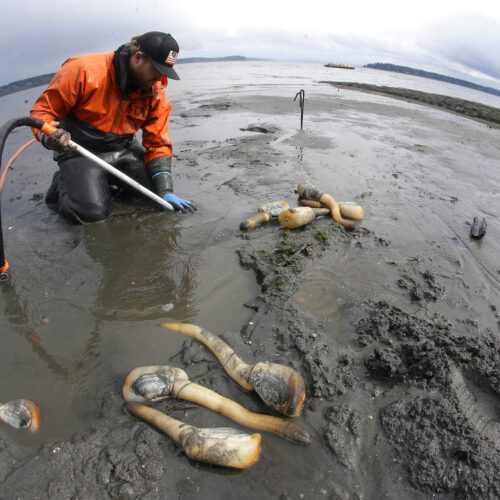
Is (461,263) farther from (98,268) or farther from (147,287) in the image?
(98,268)

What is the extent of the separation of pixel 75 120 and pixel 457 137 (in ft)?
41.1

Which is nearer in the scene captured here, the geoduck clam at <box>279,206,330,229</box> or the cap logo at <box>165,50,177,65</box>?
the cap logo at <box>165,50,177,65</box>

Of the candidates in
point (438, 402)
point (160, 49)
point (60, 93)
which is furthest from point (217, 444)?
point (60, 93)

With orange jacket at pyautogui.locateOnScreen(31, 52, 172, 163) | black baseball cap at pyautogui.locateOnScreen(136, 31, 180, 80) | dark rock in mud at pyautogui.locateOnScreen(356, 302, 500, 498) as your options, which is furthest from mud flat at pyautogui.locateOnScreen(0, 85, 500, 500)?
black baseball cap at pyautogui.locateOnScreen(136, 31, 180, 80)

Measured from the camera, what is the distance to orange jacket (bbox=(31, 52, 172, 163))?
416 centimetres

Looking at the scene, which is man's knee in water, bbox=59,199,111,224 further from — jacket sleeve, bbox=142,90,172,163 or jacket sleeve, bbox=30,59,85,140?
jacket sleeve, bbox=142,90,172,163

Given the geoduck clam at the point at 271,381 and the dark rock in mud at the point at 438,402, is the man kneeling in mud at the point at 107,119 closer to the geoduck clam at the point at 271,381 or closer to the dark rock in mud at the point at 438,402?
the geoduck clam at the point at 271,381

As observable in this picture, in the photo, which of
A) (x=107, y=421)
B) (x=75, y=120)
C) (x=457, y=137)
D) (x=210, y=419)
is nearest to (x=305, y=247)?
(x=210, y=419)

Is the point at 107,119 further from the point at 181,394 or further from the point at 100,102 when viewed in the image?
the point at 181,394

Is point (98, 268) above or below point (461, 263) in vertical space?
below

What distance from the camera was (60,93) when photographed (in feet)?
13.6

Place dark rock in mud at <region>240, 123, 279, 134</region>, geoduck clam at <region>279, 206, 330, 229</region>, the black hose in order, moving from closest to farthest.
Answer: the black hose
geoduck clam at <region>279, 206, 330, 229</region>
dark rock in mud at <region>240, 123, 279, 134</region>

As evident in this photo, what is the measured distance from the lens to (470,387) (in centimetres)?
229

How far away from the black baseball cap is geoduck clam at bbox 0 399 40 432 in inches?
146
